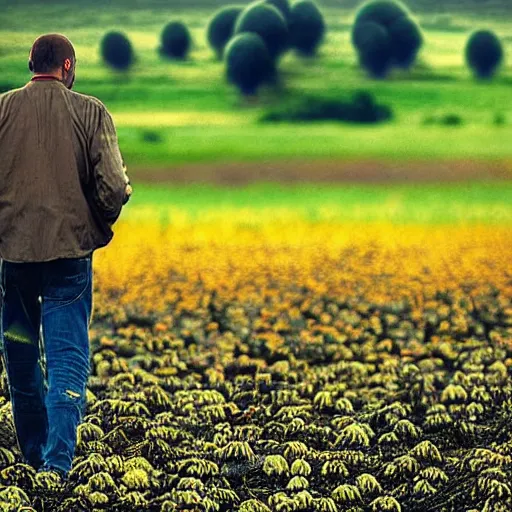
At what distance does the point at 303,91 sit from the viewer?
1422 centimetres

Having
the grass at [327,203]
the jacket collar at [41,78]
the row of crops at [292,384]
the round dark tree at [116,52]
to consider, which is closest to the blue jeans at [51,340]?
the row of crops at [292,384]

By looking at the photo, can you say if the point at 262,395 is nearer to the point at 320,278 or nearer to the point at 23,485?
the point at 23,485

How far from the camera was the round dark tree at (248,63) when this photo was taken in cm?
1334

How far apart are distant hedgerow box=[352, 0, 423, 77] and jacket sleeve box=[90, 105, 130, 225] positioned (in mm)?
10430

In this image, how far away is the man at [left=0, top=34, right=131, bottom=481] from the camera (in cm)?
407

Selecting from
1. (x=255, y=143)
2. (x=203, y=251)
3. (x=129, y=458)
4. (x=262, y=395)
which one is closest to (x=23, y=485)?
(x=129, y=458)

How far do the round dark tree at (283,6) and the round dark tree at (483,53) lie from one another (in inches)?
100

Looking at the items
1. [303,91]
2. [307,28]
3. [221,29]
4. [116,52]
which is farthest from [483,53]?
[116,52]

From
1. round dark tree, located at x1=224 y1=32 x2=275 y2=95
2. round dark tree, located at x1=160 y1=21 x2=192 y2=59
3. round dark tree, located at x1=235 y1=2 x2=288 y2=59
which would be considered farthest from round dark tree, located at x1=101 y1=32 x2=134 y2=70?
round dark tree, located at x1=235 y1=2 x2=288 y2=59

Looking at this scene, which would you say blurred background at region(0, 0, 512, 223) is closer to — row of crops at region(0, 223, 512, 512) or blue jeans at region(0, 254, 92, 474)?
row of crops at region(0, 223, 512, 512)

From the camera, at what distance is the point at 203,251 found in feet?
35.4

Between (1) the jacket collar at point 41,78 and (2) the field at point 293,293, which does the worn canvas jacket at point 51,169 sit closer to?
(1) the jacket collar at point 41,78

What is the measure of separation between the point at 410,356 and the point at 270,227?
5.39m

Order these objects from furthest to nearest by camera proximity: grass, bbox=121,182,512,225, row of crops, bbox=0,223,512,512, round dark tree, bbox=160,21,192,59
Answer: round dark tree, bbox=160,21,192,59, grass, bbox=121,182,512,225, row of crops, bbox=0,223,512,512
